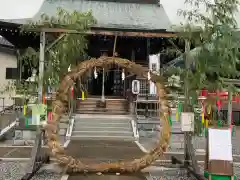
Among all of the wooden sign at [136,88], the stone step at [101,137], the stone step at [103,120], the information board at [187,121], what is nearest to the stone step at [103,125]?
the stone step at [103,120]

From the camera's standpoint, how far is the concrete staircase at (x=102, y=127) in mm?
12508

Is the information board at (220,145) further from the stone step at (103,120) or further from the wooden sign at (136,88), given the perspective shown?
the wooden sign at (136,88)

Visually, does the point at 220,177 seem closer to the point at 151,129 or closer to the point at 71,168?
the point at 71,168

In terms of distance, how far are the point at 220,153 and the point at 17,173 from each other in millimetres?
4028

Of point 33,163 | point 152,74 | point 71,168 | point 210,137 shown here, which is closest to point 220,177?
point 210,137

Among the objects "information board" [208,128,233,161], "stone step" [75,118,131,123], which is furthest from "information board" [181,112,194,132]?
"stone step" [75,118,131,123]

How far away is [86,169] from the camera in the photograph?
21.3 ft

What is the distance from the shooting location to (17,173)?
6.76 m

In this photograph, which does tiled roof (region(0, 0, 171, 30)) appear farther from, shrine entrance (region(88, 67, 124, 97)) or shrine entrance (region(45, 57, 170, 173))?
shrine entrance (region(45, 57, 170, 173))

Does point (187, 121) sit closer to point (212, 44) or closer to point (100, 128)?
point (212, 44)

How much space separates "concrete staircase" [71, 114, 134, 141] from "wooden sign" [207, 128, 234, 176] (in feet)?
22.2

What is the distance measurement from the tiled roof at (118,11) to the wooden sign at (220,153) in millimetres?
13394

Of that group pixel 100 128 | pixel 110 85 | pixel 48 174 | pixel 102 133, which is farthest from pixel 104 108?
pixel 48 174

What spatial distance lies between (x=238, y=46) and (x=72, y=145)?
21.1 feet
